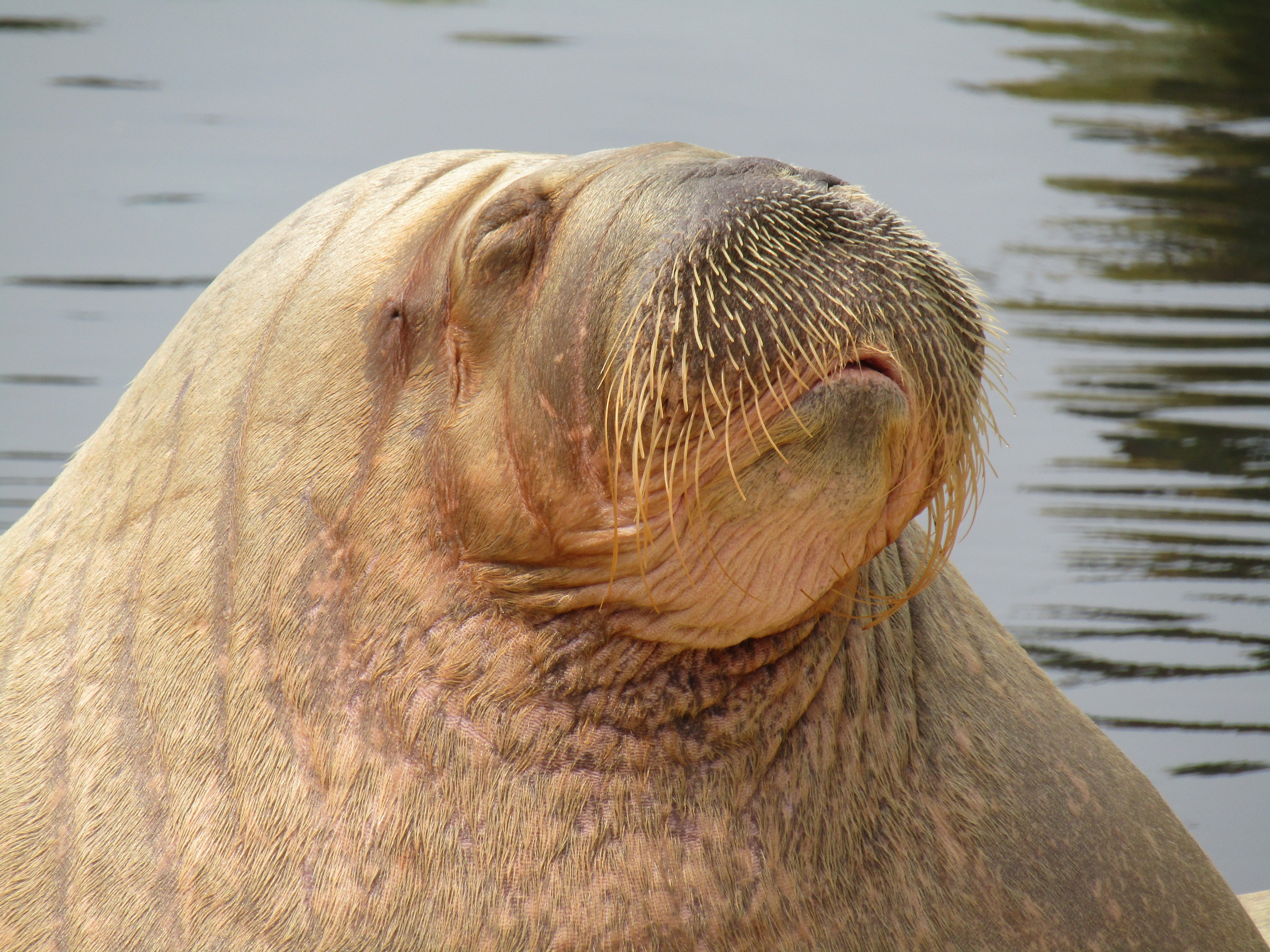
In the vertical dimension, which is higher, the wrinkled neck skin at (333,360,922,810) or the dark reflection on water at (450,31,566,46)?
the wrinkled neck skin at (333,360,922,810)

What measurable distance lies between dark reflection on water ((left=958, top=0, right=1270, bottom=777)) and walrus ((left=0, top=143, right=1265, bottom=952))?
114 inches

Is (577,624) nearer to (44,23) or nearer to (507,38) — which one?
(507,38)

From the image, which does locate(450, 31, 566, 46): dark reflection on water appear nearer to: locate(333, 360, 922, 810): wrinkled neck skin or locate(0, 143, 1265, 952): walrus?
locate(0, 143, 1265, 952): walrus

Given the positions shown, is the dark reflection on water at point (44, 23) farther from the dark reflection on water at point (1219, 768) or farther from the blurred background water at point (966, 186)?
the dark reflection on water at point (1219, 768)

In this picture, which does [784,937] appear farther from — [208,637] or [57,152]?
[57,152]

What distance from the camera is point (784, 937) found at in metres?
2.14

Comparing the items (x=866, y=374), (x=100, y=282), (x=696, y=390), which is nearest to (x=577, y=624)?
(x=696, y=390)

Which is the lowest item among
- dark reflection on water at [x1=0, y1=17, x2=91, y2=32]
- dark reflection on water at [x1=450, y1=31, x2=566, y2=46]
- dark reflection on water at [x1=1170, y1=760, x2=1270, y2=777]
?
dark reflection on water at [x1=1170, y1=760, x2=1270, y2=777]

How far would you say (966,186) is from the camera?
9000mm

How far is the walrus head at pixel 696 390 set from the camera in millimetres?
1949

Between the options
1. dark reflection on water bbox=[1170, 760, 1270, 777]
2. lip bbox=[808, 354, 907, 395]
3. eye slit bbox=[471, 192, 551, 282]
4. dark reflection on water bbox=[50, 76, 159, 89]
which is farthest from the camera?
dark reflection on water bbox=[50, 76, 159, 89]

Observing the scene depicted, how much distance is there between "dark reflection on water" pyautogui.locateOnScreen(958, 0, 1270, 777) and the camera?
5504 mm

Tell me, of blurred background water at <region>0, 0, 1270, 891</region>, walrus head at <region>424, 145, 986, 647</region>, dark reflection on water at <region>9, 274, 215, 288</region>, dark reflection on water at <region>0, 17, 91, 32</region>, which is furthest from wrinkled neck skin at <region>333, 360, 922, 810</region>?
dark reflection on water at <region>0, 17, 91, 32</region>

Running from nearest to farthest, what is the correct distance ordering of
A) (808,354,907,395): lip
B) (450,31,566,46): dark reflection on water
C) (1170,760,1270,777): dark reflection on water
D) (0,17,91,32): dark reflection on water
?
1. (808,354,907,395): lip
2. (1170,760,1270,777): dark reflection on water
3. (0,17,91,32): dark reflection on water
4. (450,31,566,46): dark reflection on water
